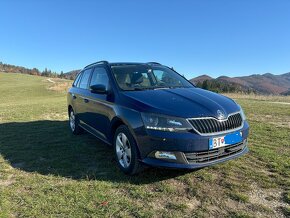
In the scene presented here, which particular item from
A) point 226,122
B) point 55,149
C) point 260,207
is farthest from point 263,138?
point 55,149

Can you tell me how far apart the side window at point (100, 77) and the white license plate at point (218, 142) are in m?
2.27

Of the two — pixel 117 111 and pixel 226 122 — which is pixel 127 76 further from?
pixel 226 122

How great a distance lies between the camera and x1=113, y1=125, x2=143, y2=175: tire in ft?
14.1

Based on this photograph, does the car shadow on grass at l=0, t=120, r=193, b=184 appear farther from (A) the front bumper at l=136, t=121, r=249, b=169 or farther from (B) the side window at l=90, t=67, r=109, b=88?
(B) the side window at l=90, t=67, r=109, b=88

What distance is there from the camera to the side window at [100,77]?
5.54 meters

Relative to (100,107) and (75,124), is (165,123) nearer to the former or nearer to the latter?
(100,107)


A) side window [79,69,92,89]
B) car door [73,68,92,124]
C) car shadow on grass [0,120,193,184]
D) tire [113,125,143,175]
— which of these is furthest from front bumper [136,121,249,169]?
side window [79,69,92,89]

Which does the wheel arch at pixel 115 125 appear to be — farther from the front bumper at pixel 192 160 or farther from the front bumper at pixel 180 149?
the front bumper at pixel 192 160

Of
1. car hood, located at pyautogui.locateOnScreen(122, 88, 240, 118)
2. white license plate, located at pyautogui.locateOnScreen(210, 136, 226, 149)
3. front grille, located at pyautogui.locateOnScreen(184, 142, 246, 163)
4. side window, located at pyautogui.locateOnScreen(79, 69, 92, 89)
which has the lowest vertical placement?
front grille, located at pyautogui.locateOnScreen(184, 142, 246, 163)

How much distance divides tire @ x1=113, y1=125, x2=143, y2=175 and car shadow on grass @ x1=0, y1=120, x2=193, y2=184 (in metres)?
0.14

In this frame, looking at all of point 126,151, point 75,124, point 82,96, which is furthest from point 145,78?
point 75,124

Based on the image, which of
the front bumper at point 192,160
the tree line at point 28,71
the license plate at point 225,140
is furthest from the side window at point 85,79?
the tree line at point 28,71

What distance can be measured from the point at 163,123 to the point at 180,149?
0.41 meters

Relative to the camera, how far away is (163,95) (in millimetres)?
4648
